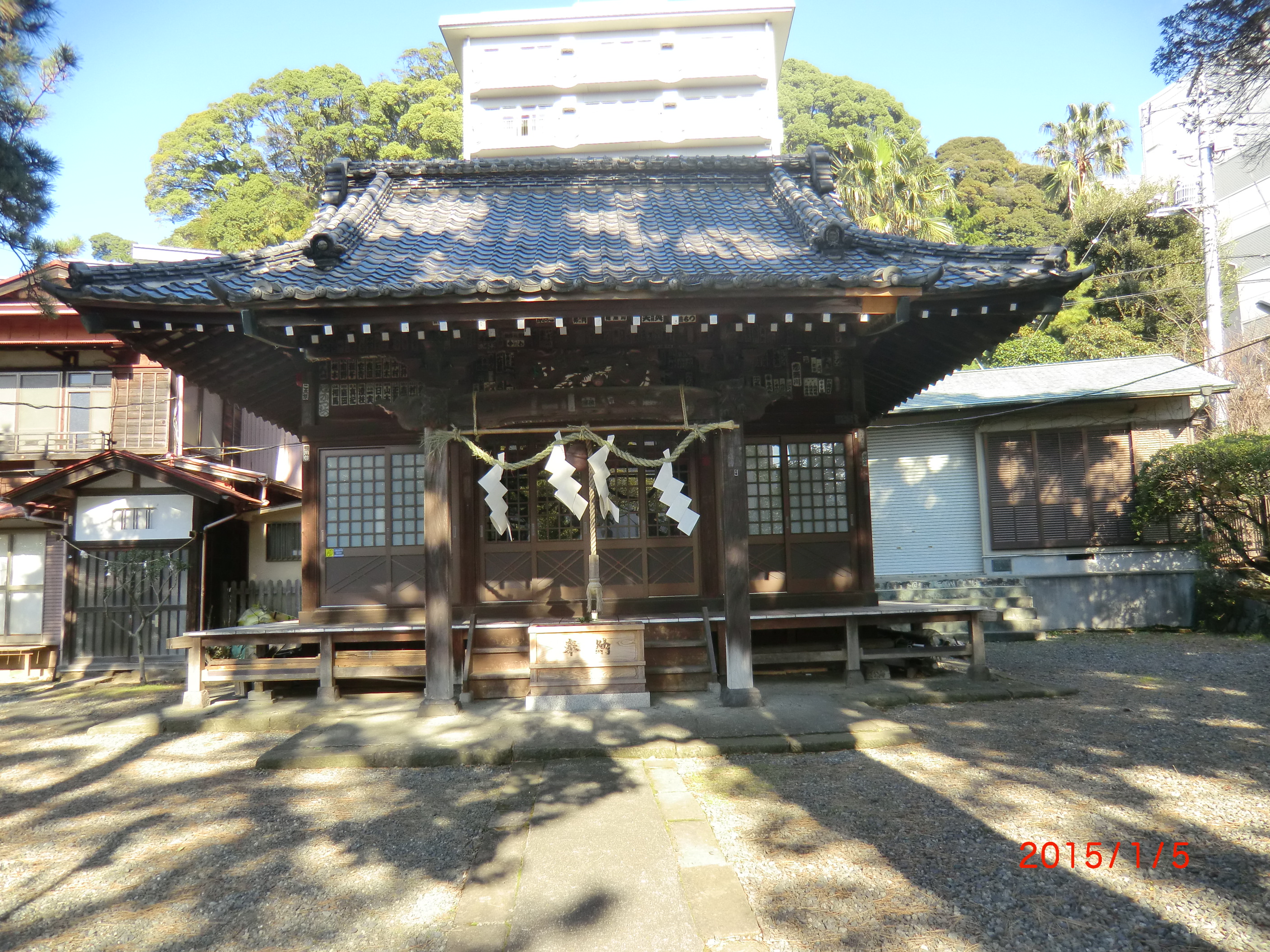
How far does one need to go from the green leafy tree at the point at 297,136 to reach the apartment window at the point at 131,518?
2040cm

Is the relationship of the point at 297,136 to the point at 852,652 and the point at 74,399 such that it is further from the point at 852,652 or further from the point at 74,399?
the point at 852,652

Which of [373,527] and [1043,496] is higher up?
[1043,496]

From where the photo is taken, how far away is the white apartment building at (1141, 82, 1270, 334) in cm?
2722

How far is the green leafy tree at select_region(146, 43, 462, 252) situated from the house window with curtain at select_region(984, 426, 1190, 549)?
25.2 metres

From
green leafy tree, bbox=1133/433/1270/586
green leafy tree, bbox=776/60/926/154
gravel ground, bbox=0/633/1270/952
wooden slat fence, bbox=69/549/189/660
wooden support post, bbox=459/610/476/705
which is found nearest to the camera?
gravel ground, bbox=0/633/1270/952

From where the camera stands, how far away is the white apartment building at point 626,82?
29906 mm

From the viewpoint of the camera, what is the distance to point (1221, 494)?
12844 millimetres

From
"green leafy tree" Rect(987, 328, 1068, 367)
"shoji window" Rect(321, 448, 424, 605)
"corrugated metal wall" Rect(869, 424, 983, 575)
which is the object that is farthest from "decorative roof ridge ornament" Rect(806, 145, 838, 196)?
"green leafy tree" Rect(987, 328, 1068, 367)

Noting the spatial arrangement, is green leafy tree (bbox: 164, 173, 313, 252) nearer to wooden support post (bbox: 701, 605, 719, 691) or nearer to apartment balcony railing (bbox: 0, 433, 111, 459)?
apartment balcony railing (bbox: 0, 433, 111, 459)

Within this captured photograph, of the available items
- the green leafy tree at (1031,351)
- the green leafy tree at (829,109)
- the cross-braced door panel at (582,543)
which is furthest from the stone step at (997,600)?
the green leafy tree at (829,109)

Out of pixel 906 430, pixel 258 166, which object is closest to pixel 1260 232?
pixel 906 430

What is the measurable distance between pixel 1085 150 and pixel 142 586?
36.0 m

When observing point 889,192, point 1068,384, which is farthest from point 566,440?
point 889,192

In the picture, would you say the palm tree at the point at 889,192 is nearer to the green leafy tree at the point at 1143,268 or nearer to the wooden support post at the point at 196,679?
the green leafy tree at the point at 1143,268
